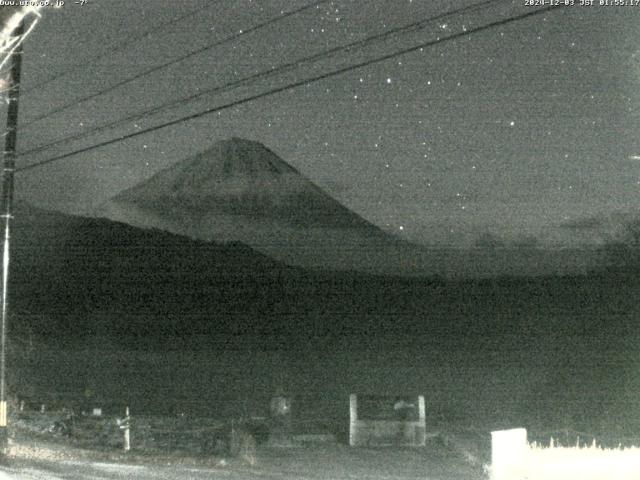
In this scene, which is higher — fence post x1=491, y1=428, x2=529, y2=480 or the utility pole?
the utility pole

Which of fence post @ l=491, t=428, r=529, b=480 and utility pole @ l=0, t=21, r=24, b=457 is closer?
fence post @ l=491, t=428, r=529, b=480

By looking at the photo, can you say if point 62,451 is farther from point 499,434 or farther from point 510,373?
point 510,373

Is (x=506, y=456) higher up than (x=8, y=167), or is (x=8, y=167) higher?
(x=8, y=167)

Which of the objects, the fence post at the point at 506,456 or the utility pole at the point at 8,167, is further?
the utility pole at the point at 8,167

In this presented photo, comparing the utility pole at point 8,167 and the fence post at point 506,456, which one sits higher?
the utility pole at point 8,167

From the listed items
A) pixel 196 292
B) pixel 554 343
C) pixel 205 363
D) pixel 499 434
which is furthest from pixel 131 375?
pixel 499 434

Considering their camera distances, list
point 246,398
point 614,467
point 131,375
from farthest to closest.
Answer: point 131,375
point 246,398
point 614,467

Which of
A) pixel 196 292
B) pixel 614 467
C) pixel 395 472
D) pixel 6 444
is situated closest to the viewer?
pixel 614 467

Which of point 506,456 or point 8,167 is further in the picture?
point 8,167
